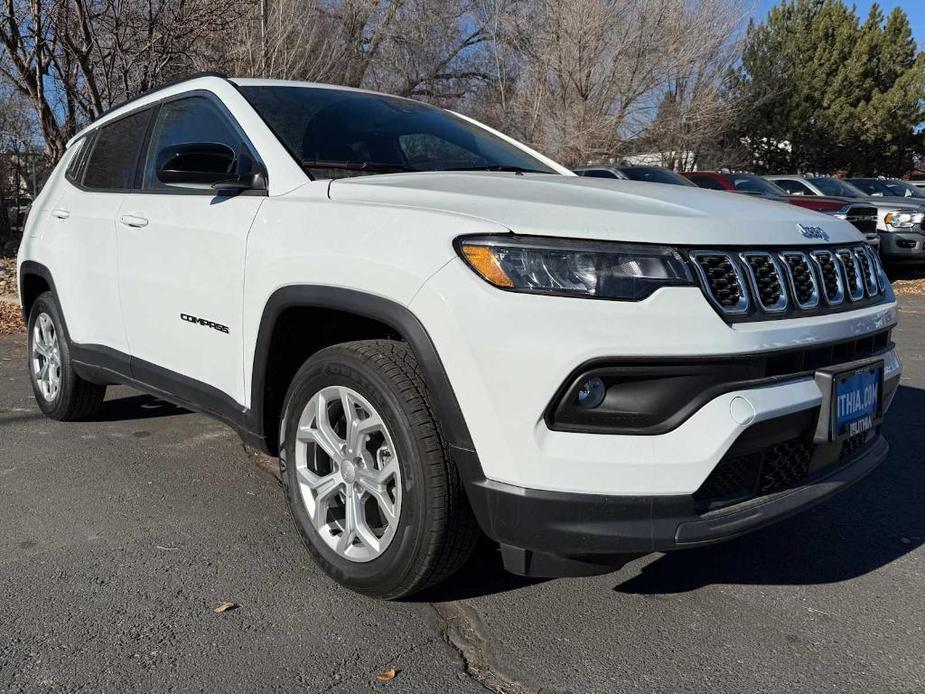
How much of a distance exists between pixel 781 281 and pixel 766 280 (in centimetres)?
6

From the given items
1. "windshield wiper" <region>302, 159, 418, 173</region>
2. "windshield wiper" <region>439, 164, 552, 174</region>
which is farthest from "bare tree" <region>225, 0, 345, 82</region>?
"windshield wiper" <region>302, 159, 418, 173</region>

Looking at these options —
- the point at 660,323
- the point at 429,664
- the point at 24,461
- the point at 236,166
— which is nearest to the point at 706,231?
the point at 660,323

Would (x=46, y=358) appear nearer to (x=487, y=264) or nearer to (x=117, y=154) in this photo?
(x=117, y=154)

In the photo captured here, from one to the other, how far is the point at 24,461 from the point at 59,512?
0.81 m

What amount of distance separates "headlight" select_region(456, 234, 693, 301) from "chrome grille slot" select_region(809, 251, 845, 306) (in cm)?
62

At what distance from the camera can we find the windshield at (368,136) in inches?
131

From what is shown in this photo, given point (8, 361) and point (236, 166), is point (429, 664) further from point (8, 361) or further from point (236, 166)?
point (8, 361)

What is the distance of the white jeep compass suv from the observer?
225cm

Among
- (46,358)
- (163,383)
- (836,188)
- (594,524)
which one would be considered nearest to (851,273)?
(594,524)

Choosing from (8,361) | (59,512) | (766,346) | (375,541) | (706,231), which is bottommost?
(8,361)

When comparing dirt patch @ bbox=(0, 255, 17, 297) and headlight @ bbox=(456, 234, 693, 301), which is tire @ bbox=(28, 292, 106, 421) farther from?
dirt patch @ bbox=(0, 255, 17, 297)

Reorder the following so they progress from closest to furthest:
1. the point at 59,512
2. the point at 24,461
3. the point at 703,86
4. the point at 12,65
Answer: the point at 59,512 → the point at 24,461 → the point at 12,65 → the point at 703,86

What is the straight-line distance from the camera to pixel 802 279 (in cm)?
258

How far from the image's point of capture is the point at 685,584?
2953mm
